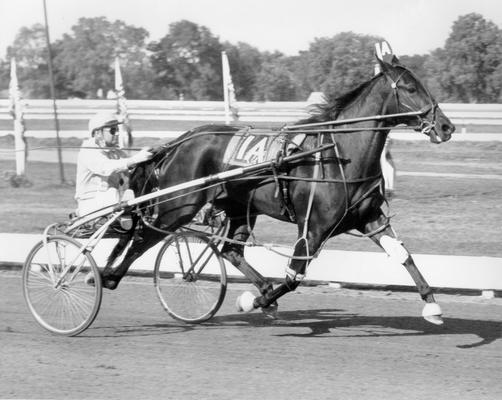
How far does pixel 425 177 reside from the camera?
57.4 feet

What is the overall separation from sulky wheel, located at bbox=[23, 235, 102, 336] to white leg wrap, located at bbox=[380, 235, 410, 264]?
87.8 inches

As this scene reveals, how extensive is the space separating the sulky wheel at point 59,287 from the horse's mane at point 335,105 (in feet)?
6.72

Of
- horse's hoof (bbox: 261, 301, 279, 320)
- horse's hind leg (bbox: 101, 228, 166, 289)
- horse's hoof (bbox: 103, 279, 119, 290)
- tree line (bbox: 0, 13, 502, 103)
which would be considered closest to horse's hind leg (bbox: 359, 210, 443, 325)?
horse's hoof (bbox: 261, 301, 279, 320)

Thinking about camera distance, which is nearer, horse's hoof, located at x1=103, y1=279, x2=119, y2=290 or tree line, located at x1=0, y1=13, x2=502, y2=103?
horse's hoof, located at x1=103, y1=279, x2=119, y2=290

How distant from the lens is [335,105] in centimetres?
742

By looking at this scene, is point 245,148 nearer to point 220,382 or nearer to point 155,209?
point 155,209

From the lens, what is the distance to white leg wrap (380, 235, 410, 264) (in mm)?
7047

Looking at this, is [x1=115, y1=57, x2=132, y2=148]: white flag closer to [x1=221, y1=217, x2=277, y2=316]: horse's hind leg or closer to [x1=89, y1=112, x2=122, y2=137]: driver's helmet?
[x1=89, y1=112, x2=122, y2=137]: driver's helmet

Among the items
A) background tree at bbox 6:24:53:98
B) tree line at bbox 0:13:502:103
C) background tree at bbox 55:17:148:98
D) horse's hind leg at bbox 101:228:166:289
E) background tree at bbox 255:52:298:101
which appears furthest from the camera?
background tree at bbox 6:24:53:98

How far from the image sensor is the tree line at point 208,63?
71.9 feet

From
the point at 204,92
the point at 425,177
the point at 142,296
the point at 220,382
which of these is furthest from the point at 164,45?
the point at 220,382

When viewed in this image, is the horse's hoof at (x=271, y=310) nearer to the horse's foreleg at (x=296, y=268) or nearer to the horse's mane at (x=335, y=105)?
the horse's foreleg at (x=296, y=268)

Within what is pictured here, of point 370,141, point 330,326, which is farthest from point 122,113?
point 370,141

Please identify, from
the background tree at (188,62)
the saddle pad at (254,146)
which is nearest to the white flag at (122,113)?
the background tree at (188,62)
